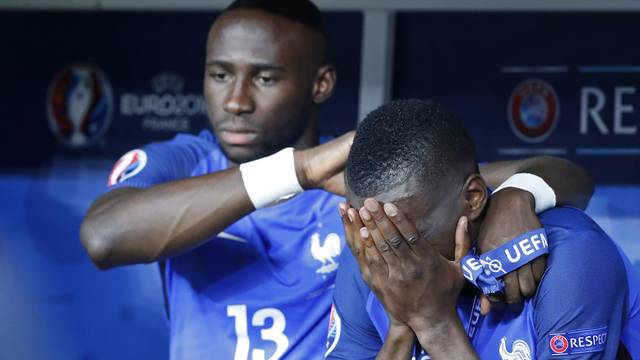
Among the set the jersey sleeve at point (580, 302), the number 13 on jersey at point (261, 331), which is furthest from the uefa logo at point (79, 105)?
the jersey sleeve at point (580, 302)

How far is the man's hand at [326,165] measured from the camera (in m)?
2.02

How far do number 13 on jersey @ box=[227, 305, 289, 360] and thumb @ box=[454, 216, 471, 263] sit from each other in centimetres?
66

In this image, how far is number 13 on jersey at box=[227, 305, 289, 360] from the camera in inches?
92.4

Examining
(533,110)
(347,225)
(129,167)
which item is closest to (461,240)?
(347,225)

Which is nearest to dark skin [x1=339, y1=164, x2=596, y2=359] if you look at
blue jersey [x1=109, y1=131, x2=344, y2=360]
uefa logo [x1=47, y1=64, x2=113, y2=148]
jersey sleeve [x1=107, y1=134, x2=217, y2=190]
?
blue jersey [x1=109, y1=131, x2=344, y2=360]

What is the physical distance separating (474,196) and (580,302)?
0.23 m

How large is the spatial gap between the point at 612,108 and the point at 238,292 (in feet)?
3.42

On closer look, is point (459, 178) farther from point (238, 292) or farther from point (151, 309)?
point (151, 309)

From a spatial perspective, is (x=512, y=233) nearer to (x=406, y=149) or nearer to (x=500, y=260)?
(x=500, y=260)

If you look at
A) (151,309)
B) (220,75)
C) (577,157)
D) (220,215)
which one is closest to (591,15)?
(577,157)

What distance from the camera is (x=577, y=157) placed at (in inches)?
112

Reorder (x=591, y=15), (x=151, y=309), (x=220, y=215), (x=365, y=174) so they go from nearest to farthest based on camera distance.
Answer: (x=365, y=174), (x=220, y=215), (x=591, y=15), (x=151, y=309)

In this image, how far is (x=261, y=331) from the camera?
2.36 meters

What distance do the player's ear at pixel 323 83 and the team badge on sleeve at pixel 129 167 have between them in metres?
0.38
